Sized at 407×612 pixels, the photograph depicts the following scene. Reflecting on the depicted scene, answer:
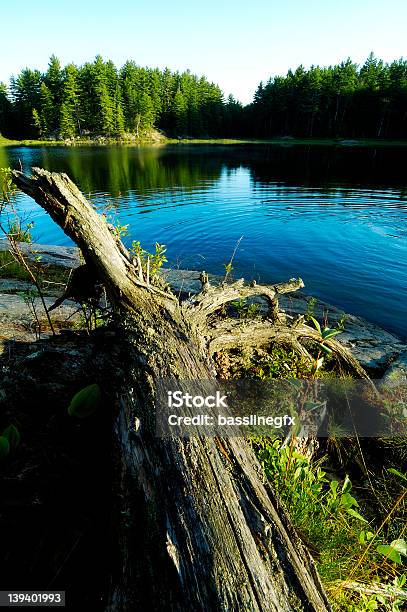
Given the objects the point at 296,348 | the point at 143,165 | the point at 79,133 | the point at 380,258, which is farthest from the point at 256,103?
the point at 296,348

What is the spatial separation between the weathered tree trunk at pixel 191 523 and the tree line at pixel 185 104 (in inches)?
3633

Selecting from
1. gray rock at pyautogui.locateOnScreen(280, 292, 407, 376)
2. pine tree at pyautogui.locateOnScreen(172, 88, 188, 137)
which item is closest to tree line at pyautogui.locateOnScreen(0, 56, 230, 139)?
pine tree at pyautogui.locateOnScreen(172, 88, 188, 137)

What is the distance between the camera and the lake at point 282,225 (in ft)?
34.7

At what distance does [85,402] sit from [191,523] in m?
1.34

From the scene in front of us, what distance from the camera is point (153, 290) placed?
3453 millimetres

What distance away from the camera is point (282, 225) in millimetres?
16547

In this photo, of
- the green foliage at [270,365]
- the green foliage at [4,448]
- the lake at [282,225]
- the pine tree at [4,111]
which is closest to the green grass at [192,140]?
the pine tree at [4,111]

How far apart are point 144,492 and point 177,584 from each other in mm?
492

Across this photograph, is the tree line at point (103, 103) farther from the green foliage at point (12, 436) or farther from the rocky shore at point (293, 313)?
the green foliage at point (12, 436)

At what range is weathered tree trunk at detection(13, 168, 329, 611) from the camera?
1.59m

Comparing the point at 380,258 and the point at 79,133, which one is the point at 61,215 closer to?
the point at 380,258

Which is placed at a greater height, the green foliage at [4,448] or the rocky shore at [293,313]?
the green foliage at [4,448]

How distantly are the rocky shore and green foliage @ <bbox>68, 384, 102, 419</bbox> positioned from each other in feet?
5.31

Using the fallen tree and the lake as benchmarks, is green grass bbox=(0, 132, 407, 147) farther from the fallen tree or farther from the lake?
the fallen tree
